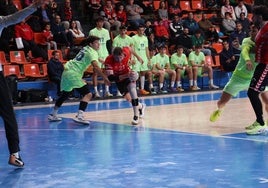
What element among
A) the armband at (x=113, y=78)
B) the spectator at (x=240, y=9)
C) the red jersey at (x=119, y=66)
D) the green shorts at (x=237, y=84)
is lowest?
the green shorts at (x=237, y=84)

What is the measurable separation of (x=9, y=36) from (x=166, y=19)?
20.1ft

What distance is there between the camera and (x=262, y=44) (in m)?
8.71

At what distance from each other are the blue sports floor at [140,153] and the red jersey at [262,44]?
1.19 m

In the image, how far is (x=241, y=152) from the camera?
291 inches

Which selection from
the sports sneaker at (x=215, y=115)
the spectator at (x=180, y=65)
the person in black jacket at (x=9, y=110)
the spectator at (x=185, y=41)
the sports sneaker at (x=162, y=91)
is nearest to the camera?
the person in black jacket at (x=9, y=110)

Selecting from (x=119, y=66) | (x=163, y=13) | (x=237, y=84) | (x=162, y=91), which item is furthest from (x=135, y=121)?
(x=163, y=13)

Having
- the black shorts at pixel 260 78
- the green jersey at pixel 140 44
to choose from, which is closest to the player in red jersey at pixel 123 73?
the black shorts at pixel 260 78

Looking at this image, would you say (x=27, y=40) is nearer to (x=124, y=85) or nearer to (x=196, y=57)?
(x=196, y=57)

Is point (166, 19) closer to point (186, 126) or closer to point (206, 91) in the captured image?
point (206, 91)

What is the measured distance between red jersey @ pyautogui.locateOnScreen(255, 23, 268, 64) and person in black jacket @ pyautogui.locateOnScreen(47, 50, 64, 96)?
8.57 metres

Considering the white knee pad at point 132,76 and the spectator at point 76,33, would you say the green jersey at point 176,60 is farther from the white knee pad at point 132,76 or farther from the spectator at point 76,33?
the white knee pad at point 132,76

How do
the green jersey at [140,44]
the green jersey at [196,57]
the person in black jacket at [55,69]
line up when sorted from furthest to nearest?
the green jersey at [196,57] → the green jersey at [140,44] → the person in black jacket at [55,69]

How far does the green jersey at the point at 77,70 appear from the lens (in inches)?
436

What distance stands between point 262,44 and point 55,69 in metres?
8.83
